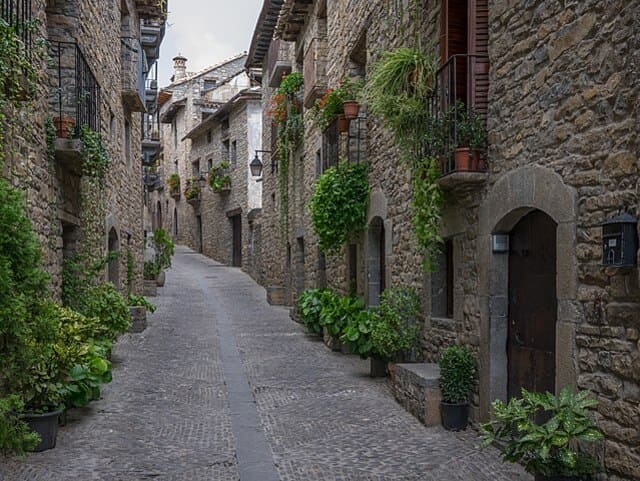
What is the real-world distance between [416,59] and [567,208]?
2902 mm

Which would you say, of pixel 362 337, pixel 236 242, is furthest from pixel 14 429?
pixel 236 242

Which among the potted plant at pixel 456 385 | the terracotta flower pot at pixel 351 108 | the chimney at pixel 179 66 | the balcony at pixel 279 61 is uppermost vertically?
the chimney at pixel 179 66

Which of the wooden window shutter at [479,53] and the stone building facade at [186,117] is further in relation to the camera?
the stone building facade at [186,117]

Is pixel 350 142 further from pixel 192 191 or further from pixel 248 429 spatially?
pixel 192 191

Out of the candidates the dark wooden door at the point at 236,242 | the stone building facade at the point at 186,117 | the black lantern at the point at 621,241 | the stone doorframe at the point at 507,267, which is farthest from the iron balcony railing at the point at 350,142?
the stone building facade at the point at 186,117

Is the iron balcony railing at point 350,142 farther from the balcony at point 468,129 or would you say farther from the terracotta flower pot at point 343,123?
the balcony at point 468,129

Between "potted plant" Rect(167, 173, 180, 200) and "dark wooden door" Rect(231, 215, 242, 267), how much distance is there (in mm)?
9974

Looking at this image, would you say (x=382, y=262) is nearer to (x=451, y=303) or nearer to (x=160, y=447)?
(x=451, y=303)

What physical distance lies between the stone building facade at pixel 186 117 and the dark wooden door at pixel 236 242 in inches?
183

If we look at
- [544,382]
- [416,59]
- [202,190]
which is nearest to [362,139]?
[416,59]

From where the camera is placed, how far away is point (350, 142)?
35.7 ft

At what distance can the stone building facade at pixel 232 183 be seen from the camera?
25812 millimetres

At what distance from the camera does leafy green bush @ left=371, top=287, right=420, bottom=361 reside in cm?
777

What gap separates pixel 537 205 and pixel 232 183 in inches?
945
